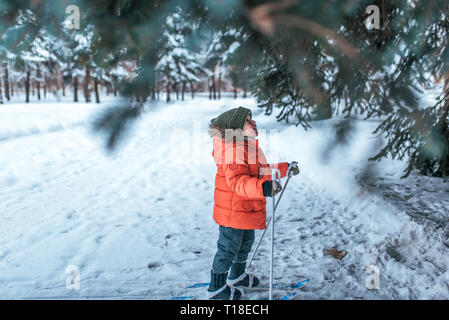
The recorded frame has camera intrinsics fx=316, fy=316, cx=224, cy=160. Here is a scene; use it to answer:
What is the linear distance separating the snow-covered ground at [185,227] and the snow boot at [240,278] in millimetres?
112

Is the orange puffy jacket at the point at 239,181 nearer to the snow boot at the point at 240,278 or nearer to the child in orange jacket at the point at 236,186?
the child in orange jacket at the point at 236,186

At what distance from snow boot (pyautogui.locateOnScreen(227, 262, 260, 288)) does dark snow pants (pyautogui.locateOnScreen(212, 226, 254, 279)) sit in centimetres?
9

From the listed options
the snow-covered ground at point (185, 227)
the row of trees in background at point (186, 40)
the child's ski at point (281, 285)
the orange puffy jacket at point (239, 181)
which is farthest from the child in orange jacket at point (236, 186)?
the row of trees in background at point (186, 40)

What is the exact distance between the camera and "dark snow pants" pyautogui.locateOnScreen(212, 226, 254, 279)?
2494 mm

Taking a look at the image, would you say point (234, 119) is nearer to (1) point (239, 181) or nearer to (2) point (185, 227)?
(1) point (239, 181)

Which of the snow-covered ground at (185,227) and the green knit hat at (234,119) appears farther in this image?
the snow-covered ground at (185,227)

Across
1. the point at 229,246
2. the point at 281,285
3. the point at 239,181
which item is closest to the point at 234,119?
the point at 239,181

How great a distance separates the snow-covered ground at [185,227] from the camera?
2744 mm

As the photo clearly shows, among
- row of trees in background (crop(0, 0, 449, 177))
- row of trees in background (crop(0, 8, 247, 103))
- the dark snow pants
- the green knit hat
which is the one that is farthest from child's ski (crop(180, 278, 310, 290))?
row of trees in background (crop(0, 8, 247, 103))

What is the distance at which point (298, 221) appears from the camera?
4.38 m

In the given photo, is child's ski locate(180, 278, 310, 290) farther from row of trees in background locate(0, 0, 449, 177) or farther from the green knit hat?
row of trees in background locate(0, 0, 449, 177)

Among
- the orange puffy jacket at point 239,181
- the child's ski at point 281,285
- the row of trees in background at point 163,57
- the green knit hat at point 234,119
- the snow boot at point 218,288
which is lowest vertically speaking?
the child's ski at point 281,285

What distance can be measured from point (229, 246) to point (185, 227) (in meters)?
1.70
